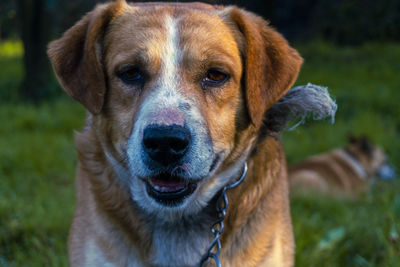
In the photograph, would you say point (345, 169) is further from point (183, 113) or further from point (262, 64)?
point (183, 113)

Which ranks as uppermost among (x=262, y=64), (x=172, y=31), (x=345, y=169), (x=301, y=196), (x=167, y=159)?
(x=172, y=31)

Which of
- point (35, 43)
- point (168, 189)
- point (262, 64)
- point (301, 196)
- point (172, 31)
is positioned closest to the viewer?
point (168, 189)

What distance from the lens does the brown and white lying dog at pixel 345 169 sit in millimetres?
6199

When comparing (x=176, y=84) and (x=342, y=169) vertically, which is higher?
(x=176, y=84)

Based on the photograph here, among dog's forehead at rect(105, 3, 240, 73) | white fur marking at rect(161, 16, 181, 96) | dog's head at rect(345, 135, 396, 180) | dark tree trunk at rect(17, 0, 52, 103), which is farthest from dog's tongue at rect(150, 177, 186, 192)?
dark tree trunk at rect(17, 0, 52, 103)

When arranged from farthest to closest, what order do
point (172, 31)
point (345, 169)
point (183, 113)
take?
point (345, 169)
point (172, 31)
point (183, 113)

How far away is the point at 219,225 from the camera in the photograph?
96.7 inches

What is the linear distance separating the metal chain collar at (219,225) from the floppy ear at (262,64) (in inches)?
14.0

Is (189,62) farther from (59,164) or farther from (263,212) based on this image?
(59,164)

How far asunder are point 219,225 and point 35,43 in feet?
25.6

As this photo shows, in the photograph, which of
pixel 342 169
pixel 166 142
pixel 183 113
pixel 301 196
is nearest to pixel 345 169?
pixel 342 169

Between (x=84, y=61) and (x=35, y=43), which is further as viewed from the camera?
(x=35, y=43)

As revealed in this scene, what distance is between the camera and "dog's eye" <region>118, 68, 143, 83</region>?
239 centimetres

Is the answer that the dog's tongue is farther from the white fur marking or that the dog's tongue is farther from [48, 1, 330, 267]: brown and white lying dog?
the white fur marking
